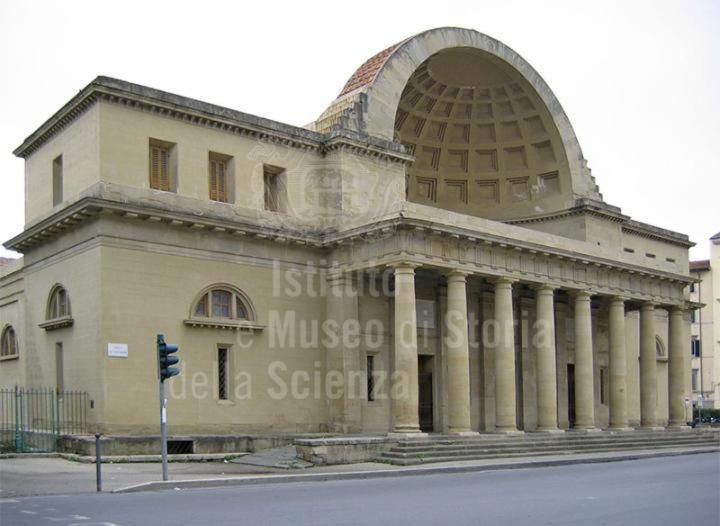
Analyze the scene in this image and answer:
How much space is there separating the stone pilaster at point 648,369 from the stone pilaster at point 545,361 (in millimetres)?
7465

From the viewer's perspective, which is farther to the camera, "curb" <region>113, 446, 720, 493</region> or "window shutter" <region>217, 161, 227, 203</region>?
"window shutter" <region>217, 161, 227, 203</region>

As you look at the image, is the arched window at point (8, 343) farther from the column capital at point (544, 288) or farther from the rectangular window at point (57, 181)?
the column capital at point (544, 288)

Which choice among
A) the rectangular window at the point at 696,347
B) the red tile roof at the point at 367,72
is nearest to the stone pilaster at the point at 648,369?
the red tile roof at the point at 367,72

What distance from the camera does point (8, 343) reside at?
32.4 meters

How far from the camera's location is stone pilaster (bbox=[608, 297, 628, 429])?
3600 centimetres

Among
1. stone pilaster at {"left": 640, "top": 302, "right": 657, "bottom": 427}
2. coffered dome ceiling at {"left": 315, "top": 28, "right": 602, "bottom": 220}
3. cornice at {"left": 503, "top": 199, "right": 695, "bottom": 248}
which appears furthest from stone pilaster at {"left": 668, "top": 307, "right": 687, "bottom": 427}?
coffered dome ceiling at {"left": 315, "top": 28, "right": 602, "bottom": 220}

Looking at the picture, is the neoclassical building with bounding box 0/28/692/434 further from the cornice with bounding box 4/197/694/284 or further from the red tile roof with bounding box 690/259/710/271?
the red tile roof with bounding box 690/259/710/271

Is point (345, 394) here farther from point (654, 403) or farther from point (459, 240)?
point (654, 403)

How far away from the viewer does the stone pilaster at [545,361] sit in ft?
107

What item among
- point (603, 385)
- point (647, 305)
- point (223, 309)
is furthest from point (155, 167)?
point (603, 385)

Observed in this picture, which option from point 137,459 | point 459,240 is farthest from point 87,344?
point 459,240

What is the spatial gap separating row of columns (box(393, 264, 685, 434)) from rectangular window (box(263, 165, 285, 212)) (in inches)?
202

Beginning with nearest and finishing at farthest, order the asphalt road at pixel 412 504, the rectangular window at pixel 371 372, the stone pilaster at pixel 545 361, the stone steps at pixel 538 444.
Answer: the asphalt road at pixel 412 504, the stone steps at pixel 538 444, the rectangular window at pixel 371 372, the stone pilaster at pixel 545 361

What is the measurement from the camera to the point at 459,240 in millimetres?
29281
